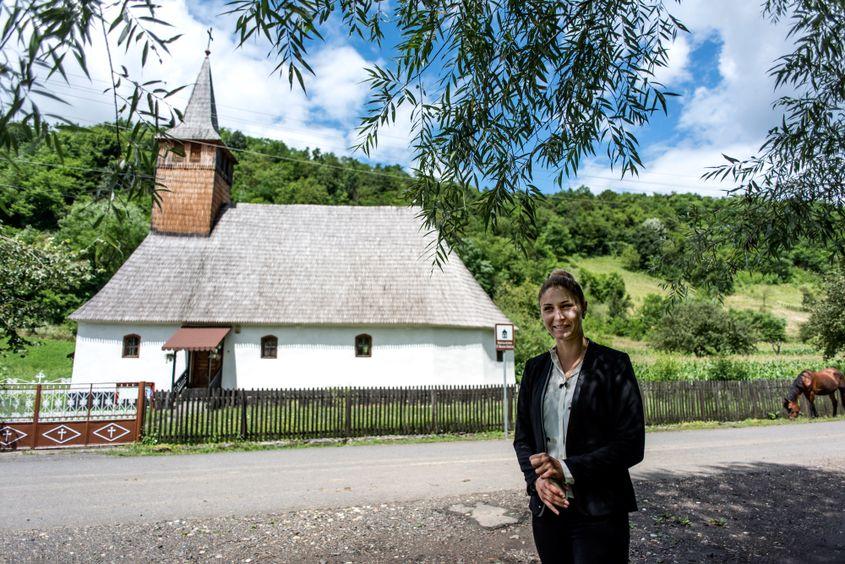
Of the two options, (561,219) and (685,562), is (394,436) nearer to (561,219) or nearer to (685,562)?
(685,562)

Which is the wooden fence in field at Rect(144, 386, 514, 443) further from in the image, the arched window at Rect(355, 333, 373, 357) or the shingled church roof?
the arched window at Rect(355, 333, 373, 357)

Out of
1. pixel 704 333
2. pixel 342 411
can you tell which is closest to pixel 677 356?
pixel 704 333

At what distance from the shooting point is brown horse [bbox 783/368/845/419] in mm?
16500

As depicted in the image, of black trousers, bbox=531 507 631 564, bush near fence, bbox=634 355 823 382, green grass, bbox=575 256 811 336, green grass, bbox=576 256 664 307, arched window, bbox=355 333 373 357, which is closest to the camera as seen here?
black trousers, bbox=531 507 631 564

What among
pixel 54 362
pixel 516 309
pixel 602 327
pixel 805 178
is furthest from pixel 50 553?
pixel 602 327

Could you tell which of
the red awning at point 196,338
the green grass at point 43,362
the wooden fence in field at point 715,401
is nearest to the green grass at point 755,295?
the wooden fence in field at point 715,401

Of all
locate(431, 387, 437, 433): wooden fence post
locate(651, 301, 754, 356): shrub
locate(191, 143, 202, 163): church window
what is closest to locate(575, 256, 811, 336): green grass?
locate(651, 301, 754, 356): shrub

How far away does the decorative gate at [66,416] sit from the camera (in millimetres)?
11641

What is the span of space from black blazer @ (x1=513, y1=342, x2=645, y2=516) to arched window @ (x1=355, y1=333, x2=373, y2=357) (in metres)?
18.5

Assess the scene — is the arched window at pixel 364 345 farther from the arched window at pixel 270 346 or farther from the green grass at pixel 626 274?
the green grass at pixel 626 274

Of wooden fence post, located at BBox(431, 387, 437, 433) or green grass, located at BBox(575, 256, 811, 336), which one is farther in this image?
green grass, located at BBox(575, 256, 811, 336)

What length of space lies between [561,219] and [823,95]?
91030 millimetres


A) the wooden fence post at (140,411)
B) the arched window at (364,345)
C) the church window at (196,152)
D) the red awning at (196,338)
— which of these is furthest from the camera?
the church window at (196,152)

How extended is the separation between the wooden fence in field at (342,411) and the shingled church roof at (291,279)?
649cm
